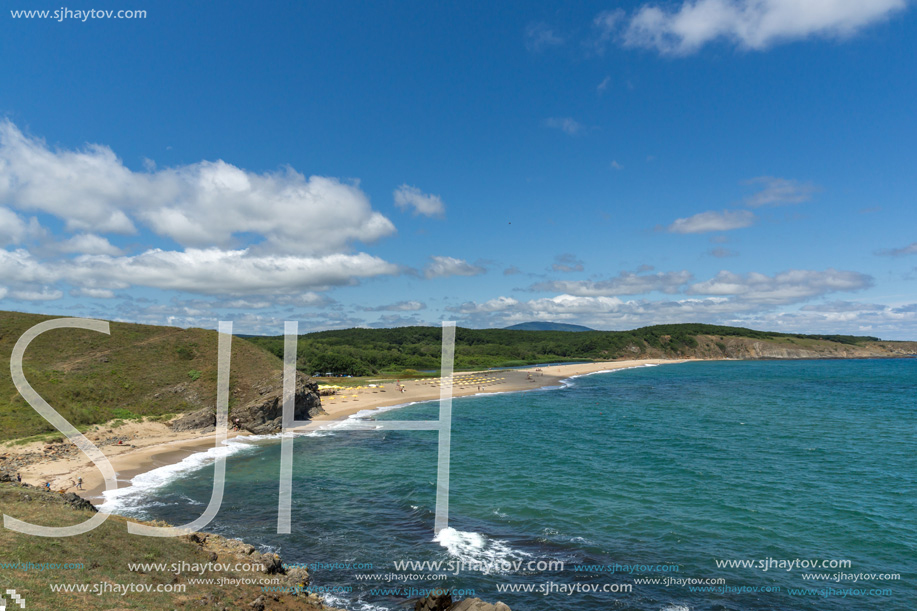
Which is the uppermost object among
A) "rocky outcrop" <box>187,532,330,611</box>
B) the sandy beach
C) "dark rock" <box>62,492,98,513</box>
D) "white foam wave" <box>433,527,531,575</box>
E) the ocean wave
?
"dark rock" <box>62,492,98,513</box>

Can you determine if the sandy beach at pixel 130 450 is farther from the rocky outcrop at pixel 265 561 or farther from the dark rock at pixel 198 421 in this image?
the rocky outcrop at pixel 265 561

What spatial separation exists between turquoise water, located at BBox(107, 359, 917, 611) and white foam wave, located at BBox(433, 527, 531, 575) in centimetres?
9

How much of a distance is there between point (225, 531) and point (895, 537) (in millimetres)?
33024

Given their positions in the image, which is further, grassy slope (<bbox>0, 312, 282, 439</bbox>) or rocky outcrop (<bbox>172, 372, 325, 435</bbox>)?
rocky outcrop (<bbox>172, 372, 325, 435</bbox>)

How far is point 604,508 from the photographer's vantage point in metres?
25.3

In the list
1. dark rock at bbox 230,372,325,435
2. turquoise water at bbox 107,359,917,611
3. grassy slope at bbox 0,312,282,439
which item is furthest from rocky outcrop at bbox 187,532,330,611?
dark rock at bbox 230,372,325,435

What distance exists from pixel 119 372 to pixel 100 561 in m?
43.4

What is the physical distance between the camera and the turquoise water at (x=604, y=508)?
17469 mm

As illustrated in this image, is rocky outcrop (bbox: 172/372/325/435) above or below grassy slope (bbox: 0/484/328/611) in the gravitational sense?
below

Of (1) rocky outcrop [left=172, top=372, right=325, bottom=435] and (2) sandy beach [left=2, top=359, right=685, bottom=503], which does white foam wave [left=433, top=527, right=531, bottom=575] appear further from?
(1) rocky outcrop [left=172, top=372, right=325, bottom=435]

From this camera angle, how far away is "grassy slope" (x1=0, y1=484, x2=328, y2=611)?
10.0 meters

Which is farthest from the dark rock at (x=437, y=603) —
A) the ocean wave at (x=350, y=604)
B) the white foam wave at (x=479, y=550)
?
the white foam wave at (x=479, y=550)

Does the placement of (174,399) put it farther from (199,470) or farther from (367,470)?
(367,470)

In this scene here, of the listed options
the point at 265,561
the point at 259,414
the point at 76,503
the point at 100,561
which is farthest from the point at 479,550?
the point at 259,414
